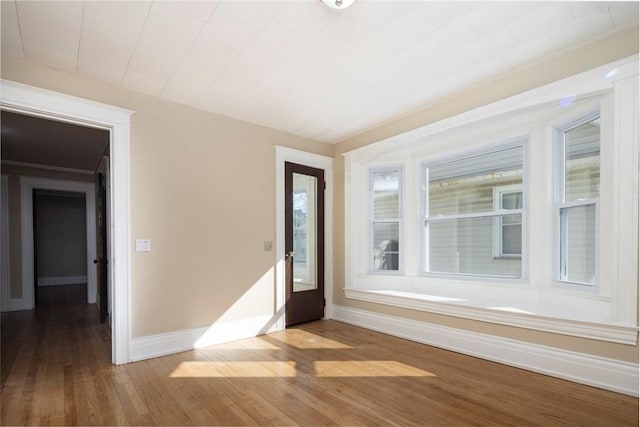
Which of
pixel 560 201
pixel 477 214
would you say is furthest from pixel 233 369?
pixel 560 201

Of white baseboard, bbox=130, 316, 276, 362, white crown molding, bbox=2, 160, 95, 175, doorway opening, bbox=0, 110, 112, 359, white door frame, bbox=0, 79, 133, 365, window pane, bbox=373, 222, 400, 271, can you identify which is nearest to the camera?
white door frame, bbox=0, 79, 133, 365

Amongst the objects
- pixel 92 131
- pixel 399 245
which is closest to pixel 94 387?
pixel 92 131

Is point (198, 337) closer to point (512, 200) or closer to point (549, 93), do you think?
point (512, 200)

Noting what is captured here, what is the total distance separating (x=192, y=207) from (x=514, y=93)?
133 inches

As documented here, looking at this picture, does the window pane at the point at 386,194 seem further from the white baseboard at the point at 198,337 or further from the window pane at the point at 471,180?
the white baseboard at the point at 198,337

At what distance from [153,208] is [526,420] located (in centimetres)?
352

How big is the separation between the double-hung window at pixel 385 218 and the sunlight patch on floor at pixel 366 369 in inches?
59.9

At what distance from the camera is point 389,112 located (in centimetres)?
386

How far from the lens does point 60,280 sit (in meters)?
9.11

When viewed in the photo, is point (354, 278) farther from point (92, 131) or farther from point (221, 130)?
point (92, 131)

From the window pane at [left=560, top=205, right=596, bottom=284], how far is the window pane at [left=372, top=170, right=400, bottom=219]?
1.86 m

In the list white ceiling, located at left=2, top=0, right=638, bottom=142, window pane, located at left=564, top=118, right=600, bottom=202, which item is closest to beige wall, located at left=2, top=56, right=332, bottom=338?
white ceiling, located at left=2, top=0, right=638, bottom=142

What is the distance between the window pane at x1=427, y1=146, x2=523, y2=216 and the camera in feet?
11.2

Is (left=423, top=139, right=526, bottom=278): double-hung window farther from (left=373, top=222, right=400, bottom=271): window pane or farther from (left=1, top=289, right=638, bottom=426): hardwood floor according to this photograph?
(left=1, top=289, right=638, bottom=426): hardwood floor
